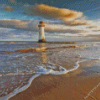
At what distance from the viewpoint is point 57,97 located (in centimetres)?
165

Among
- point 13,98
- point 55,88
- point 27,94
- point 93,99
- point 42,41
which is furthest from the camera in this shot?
point 42,41

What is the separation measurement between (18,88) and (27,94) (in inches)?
14.7

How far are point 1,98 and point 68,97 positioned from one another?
55.9 inches

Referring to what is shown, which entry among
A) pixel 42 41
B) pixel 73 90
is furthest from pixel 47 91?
pixel 42 41

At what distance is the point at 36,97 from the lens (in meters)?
1.67

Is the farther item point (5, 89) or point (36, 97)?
point (5, 89)

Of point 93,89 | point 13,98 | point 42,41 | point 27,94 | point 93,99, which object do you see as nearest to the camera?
point 93,99

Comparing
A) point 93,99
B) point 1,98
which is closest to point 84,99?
point 93,99

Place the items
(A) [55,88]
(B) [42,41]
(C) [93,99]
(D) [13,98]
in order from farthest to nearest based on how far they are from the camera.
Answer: (B) [42,41]
(A) [55,88]
(D) [13,98]
(C) [93,99]

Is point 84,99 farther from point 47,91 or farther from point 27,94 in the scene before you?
point 27,94

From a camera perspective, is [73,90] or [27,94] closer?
[27,94]

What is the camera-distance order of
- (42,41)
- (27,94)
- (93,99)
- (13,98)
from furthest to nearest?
1. (42,41)
2. (27,94)
3. (13,98)
4. (93,99)

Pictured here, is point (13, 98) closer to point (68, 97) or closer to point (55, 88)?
point (55, 88)

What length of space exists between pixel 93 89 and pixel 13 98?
184 cm
